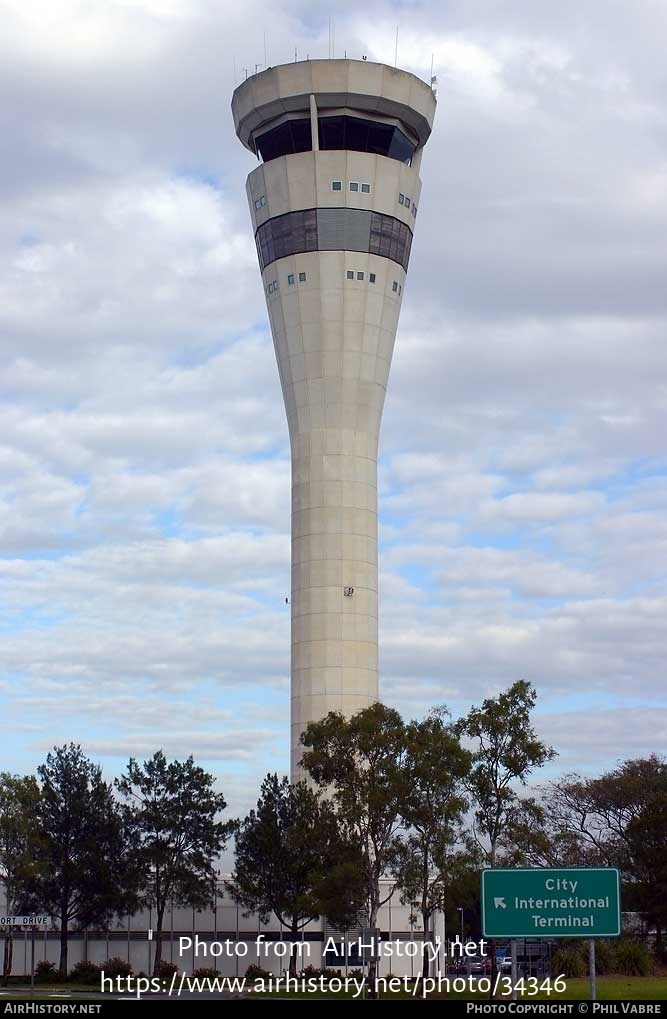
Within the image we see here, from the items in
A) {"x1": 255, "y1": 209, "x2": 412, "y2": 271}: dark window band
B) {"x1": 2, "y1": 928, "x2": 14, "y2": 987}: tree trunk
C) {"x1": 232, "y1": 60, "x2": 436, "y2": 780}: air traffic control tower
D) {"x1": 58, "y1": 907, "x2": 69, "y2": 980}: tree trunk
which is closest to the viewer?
{"x1": 2, "y1": 928, "x2": 14, "y2": 987}: tree trunk

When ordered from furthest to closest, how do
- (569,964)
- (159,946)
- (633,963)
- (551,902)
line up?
(159,946) < (633,963) < (569,964) < (551,902)

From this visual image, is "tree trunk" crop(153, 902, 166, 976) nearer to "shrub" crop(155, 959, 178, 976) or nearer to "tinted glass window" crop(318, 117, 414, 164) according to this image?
"shrub" crop(155, 959, 178, 976)

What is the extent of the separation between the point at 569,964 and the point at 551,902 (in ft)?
106

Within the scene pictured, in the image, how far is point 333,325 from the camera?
95188mm

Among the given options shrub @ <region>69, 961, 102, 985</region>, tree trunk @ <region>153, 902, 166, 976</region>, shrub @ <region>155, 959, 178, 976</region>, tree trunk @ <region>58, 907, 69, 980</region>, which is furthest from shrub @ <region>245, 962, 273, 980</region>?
tree trunk @ <region>58, 907, 69, 980</region>

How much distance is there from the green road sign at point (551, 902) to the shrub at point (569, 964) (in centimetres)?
3077

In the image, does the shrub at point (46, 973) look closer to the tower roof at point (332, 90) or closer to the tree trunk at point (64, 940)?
the tree trunk at point (64, 940)

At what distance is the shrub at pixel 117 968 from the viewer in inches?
2970

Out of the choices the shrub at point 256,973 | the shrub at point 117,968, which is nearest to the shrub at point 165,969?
the shrub at point 117,968

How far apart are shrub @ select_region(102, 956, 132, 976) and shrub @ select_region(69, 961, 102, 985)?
0.49 metres

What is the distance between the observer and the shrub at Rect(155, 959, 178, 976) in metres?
74.4

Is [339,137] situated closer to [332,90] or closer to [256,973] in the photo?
[332,90]

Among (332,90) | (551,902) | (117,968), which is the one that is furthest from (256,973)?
(332,90)

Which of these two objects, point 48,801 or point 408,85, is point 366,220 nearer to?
point 408,85
